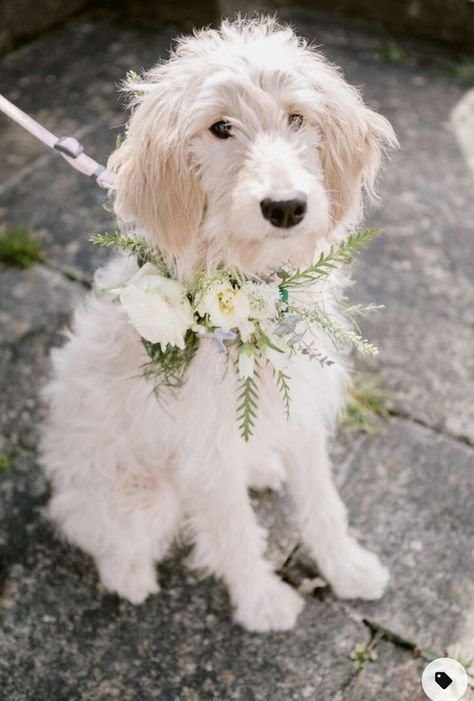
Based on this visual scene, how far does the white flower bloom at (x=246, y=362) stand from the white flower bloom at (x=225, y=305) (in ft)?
0.26

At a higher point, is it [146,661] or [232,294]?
[232,294]

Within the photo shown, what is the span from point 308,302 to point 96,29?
3.97 m

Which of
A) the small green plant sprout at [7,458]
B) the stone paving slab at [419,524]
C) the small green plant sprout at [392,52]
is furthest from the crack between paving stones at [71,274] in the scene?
the small green plant sprout at [392,52]

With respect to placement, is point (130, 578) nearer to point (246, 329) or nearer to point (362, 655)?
point (362, 655)

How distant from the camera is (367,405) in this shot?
3582mm

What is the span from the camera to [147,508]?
9.46 ft

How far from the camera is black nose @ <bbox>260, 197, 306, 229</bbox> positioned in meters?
2.02

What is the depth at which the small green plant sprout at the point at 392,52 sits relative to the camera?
17.9ft

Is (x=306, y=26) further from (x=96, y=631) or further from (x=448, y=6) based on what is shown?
(x=96, y=631)

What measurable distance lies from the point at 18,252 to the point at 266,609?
2.24m

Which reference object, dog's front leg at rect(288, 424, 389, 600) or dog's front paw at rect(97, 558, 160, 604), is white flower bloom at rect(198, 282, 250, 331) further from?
dog's front paw at rect(97, 558, 160, 604)

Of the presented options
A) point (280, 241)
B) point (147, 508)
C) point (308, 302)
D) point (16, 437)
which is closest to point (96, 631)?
point (147, 508)

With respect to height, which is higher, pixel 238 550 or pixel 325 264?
pixel 325 264

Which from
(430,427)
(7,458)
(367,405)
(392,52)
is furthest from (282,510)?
(392,52)
